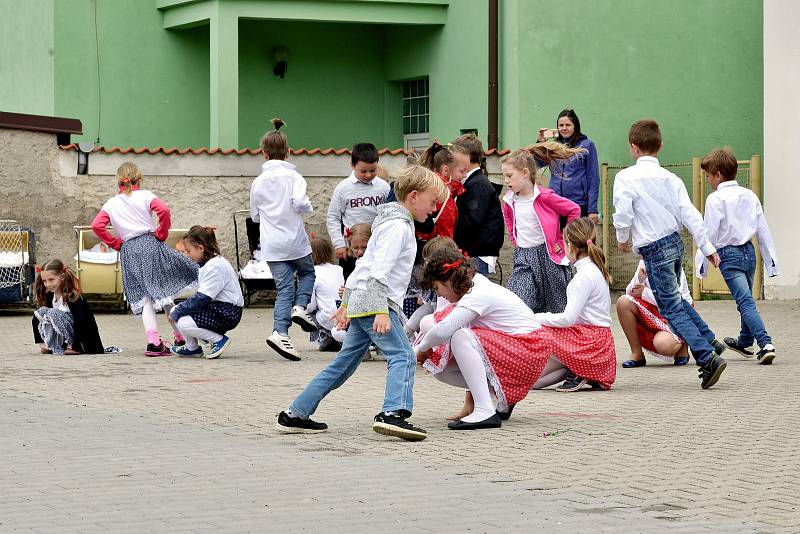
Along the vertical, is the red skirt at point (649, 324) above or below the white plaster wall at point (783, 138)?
below

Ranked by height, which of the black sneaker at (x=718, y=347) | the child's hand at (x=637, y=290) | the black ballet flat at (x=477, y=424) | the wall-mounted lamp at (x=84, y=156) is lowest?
the black ballet flat at (x=477, y=424)

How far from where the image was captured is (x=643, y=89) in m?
22.4

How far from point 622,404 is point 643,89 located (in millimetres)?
14053

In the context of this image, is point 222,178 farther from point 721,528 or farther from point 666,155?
point 721,528

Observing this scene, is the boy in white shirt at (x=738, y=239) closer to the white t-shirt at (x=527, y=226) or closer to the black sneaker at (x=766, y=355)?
the black sneaker at (x=766, y=355)

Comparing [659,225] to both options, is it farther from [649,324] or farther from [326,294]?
[326,294]

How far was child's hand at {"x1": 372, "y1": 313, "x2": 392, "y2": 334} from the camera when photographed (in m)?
7.45

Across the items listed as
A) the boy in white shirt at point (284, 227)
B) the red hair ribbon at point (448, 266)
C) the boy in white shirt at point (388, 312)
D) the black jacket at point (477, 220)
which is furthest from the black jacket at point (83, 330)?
the red hair ribbon at point (448, 266)

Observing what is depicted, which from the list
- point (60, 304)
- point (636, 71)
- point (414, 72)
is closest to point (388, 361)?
point (60, 304)

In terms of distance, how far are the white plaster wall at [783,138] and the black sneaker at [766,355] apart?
8.09 metres

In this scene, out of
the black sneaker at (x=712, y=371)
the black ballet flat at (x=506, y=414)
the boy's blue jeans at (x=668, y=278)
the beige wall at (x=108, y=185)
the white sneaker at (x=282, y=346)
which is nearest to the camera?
the black ballet flat at (x=506, y=414)

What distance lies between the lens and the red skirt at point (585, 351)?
953cm

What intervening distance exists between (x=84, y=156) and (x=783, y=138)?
352 inches

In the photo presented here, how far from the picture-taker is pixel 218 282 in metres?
12.1
